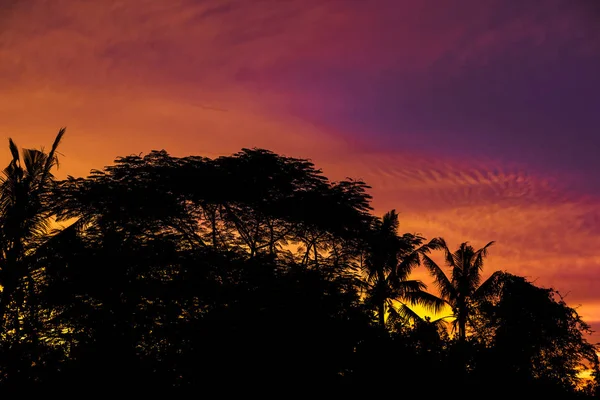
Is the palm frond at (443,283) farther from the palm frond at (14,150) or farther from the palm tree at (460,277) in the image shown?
the palm frond at (14,150)

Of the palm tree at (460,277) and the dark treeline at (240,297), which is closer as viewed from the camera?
the dark treeline at (240,297)

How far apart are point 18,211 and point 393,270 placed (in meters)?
24.4

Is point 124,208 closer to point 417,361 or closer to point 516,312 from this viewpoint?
point 417,361

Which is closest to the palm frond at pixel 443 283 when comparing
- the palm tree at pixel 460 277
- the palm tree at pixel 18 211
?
the palm tree at pixel 460 277

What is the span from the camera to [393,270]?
3762 centimetres

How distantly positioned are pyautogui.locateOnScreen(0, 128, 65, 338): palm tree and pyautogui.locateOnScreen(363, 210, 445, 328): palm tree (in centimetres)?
2086

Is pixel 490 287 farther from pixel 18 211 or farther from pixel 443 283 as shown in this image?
pixel 18 211

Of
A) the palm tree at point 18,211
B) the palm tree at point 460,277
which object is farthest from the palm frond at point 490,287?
the palm tree at point 18,211

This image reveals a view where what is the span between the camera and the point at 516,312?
31844 millimetres

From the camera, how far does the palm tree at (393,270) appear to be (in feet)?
120

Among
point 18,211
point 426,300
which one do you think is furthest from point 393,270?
point 18,211

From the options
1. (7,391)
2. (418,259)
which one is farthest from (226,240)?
(7,391)

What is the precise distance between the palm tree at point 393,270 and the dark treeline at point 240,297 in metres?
0.10

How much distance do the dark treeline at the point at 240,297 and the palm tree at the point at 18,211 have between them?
0.19ft
